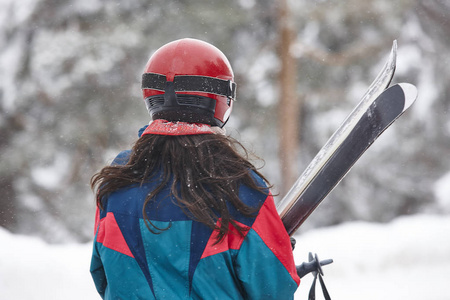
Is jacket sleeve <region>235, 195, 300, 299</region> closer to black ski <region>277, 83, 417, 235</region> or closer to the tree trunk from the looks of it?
black ski <region>277, 83, 417, 235</region>

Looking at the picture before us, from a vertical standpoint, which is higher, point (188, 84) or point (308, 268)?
point (188, 84)

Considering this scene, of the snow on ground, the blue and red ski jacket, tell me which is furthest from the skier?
the snow on ground

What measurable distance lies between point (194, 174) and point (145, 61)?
805 cm

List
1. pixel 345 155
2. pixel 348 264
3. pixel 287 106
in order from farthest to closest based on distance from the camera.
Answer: pixel 287 106
pixel 348 264
pixel 345 155

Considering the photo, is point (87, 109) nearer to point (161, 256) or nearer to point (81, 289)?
point (81, 289)

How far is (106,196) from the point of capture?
1.64m

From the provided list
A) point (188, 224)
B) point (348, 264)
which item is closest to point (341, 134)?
point (188, 224)

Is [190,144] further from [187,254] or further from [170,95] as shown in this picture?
[187,254]

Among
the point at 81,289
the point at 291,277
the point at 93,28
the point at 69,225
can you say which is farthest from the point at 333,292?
the point at 93,28

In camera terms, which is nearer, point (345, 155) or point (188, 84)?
point (188, 84)

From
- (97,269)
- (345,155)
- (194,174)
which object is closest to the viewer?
(194,174)

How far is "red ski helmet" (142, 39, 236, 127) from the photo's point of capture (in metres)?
1.74

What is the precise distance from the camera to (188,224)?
1.50m

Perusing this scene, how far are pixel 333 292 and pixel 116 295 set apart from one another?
393cm
